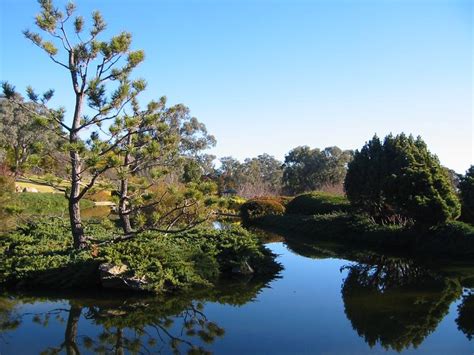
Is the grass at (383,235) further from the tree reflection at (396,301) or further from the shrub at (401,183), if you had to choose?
the tree reflection at (396,301)

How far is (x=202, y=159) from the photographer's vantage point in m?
45.8

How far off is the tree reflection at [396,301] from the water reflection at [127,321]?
1.66m

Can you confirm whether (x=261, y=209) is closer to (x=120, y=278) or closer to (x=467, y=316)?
(x=120, y=278)

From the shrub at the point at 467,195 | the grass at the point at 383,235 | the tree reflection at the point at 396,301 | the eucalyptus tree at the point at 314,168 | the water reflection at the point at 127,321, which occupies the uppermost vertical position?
the eucalyptus tree at the point at 314,168

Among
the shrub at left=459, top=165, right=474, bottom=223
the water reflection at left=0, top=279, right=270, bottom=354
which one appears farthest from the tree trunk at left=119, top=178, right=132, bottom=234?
the shrub at left=459, top=165, right=474, bottom=223

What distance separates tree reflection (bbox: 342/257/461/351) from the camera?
16.8ft

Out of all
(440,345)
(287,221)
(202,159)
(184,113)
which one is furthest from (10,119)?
(440,345)

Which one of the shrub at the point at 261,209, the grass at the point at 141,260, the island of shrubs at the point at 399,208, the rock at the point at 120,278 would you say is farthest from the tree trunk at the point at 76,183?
the shrub at the point at 261,209

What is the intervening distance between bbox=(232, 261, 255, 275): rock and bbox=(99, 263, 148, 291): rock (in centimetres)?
194

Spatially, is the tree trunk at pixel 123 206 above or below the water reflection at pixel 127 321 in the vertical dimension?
above

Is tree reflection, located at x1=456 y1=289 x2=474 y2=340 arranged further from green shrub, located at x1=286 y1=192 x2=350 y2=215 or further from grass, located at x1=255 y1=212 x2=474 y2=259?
green shrub, located at x1=286 y1=192 x2=350 y2=215

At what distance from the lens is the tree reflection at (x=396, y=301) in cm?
512

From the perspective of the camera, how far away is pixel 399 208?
11.5m

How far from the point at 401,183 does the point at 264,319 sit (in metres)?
6.79
